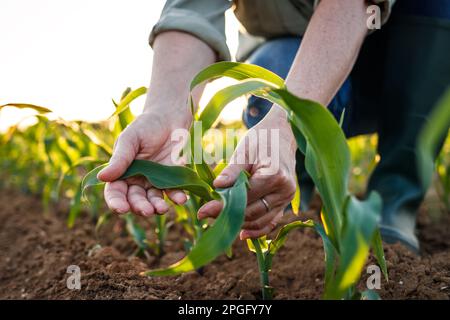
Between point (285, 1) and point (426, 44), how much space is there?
49 cm

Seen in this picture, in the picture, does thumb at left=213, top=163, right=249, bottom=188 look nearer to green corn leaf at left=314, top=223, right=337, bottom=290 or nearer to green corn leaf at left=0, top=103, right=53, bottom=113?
green corn leaf at left=314, top=223, right=337, bottom=290

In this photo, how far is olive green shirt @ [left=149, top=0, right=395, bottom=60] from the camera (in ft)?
4.74

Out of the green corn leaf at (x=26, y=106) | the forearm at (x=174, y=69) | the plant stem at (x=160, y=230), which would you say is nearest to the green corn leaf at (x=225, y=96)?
the forearm at (x=174, y=69)

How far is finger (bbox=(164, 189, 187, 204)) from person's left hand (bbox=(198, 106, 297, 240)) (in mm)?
117

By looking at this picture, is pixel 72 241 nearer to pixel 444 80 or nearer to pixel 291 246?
pixel 291 246

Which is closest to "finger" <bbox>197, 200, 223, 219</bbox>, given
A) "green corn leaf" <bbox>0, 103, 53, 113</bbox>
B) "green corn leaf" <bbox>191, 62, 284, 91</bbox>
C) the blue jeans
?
"green corn leaf" <bbox>191, 62, 284, 91</bbox>

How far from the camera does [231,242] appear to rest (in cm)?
83

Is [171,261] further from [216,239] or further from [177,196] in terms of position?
[216,239]

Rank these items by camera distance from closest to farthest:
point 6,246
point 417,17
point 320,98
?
point 320,98 → point 417,17 → point 6,246

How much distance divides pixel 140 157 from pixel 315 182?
46cm

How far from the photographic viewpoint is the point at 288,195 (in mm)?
1057

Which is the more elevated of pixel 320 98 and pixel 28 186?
pixel 320 98
